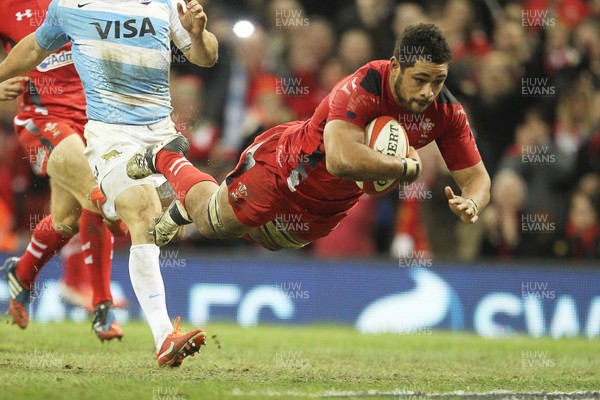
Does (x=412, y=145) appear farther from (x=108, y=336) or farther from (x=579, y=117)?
(x=579, y=117)

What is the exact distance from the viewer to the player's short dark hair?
282 inches

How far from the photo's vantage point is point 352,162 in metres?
7.10

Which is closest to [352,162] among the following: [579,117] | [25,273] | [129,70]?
[129,70]

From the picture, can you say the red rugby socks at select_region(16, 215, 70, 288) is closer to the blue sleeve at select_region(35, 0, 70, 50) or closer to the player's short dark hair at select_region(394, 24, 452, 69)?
the blue sleeve at select_region(35, 0, 70, 50)

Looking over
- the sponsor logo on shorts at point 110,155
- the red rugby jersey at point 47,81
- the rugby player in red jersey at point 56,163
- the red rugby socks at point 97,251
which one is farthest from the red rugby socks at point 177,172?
the red rugby jersey at point 47,81

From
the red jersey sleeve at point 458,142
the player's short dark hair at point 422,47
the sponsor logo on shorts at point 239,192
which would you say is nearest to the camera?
the player's short dark hair at point 422,47

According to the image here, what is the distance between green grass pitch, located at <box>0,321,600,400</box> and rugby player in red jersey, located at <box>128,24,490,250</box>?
109 cm

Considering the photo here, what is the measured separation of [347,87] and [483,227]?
22.4 feet

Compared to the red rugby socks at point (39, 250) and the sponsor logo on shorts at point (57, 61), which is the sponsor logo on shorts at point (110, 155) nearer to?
the red rugby socks at point (39, 250)

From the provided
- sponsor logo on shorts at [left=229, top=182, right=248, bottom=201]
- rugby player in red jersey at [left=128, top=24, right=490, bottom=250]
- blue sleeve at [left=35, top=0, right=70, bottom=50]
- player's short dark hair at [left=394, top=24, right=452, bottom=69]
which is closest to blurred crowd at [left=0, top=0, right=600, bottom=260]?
blue sleeve at [left=35, top=0, right=70, bottom=50]

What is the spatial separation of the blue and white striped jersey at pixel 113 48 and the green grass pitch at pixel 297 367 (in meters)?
2.10

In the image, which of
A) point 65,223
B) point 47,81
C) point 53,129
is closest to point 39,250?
point 65,223

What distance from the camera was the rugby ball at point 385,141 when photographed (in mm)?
7160

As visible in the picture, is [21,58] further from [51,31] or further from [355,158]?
[355,158]
